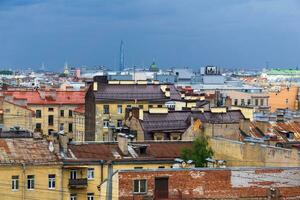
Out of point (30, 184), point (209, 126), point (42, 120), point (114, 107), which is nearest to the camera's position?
point (30, 184)

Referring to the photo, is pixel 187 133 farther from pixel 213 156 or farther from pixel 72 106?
pixel 72 106

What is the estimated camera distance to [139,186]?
38125 millimetres

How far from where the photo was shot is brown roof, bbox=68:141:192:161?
5016 centimetres

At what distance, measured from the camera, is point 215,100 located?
9412 cm

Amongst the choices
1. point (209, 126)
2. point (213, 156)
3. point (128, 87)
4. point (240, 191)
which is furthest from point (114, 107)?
point (240, 191)

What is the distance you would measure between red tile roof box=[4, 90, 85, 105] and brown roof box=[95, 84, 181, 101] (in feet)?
54.8

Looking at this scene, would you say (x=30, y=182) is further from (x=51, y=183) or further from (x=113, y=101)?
(x=113, y=101)

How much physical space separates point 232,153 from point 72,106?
48036mm

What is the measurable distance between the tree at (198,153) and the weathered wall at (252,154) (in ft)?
2.52

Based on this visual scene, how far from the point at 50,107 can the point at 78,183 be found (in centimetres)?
4682

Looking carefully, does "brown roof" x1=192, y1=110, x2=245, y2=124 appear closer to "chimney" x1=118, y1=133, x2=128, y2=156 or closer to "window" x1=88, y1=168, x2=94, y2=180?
"chimney" x1=118, y1=133, x2=128, y2=156

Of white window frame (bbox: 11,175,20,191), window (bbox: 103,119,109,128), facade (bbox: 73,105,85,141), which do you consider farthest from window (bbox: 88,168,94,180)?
facade (bbox: 73,105,85,141)

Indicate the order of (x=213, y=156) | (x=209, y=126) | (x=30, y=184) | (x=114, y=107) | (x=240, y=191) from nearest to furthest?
(x=240, y=191) < (x=30, y=184) < (x=213, y=156) < (x=209, y=126) < (x=114, y=107)

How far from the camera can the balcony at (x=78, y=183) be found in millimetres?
47750
